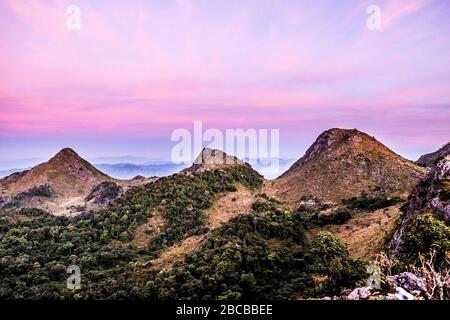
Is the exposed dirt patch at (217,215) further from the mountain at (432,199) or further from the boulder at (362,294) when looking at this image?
the boulder at (362,294)

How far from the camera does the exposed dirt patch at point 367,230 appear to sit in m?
40.4

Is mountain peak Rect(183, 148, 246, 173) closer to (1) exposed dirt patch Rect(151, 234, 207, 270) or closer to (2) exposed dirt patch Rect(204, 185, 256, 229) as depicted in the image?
(2) exposed dirt patch Rect(204, 185, 256, 229)

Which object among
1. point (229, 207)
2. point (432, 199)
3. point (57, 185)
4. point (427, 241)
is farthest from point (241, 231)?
point (57, 185)

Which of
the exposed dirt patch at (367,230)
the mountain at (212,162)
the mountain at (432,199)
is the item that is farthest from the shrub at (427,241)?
the mountain at (212,162)

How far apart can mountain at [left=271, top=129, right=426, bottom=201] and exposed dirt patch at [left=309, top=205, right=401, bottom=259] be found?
17.4 metres

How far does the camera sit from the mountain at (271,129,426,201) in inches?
2987

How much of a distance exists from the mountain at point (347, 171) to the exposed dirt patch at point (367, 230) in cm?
1736

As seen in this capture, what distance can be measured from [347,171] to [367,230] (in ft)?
125

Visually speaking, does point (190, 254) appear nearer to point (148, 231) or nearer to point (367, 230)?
point (367, 230)

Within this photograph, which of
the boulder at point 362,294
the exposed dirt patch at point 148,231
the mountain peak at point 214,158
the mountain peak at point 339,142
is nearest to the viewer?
the boulder at point 362,294

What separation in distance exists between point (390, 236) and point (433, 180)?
767cm

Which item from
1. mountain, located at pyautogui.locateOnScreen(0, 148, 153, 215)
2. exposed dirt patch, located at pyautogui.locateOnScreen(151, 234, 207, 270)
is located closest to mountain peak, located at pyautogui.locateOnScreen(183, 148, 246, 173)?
exposed dirt patch, located at pyautogui.locateOnScreen(151, 234, 207, 270)
